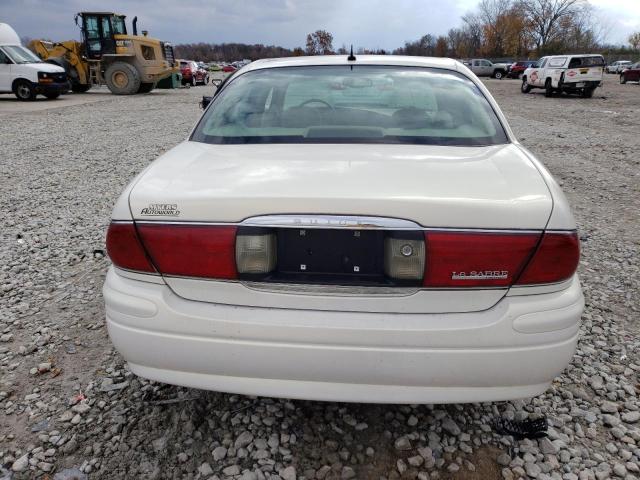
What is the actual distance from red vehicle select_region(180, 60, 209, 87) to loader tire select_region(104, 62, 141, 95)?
9894 mm

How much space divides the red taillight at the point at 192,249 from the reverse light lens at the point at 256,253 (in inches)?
1.0

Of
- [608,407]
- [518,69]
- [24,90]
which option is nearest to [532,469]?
[608,407]

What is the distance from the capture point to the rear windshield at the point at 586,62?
22.0 metres

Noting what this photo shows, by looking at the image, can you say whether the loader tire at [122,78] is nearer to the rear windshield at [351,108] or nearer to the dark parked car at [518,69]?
the rear windshield at [351,108]

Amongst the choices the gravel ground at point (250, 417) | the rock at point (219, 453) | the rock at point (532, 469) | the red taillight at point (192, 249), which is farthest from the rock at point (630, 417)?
the red taillight at point (192, 249)

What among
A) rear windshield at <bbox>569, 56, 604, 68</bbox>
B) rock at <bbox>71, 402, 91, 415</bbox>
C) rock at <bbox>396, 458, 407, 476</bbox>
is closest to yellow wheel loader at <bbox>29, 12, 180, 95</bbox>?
rear windshield at <bbox>569, 56, 604, 68</bbox>

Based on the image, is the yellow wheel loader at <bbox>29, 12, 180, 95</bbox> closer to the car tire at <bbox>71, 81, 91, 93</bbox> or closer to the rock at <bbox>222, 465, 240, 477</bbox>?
the car tire at <bbox>71, 81, 91, 93</bbox>

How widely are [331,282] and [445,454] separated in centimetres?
95

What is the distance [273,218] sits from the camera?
65.1 inches

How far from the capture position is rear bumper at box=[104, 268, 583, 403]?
5.48 ft

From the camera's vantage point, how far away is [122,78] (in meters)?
22.3

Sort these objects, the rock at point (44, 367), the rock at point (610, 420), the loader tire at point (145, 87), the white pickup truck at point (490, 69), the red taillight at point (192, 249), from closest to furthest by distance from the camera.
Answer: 1. the red taillight at point (192, 249)
2. the rock at point (610, 420)
3. the rock at point (44, 367)
4. the loader tire at point (145, 87)
5. the white pickup truck at point (490, 69)

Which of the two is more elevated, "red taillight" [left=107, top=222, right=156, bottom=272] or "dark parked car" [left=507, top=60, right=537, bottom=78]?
"red taillight" [left=107, top=222, right=156, bottom=272]

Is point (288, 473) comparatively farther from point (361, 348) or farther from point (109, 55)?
point (109, 55)
